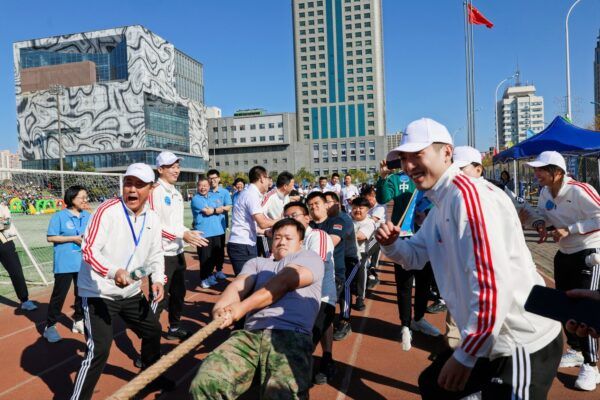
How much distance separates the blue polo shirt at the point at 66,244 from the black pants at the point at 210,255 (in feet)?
8.36

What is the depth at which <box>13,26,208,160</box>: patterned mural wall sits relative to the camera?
81.3 m

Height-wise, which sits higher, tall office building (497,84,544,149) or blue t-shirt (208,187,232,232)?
tall office building (497,84,544,149)

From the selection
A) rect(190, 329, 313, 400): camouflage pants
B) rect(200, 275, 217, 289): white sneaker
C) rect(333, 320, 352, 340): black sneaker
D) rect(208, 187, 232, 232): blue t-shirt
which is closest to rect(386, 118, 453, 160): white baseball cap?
rect(190, 329, 313, 400): camouflage pants

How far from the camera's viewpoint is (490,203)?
1.85 meters

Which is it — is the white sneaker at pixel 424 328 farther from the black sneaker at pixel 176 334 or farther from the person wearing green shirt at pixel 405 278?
the black sneaker at pixel 176 334

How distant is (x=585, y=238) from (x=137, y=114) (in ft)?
277

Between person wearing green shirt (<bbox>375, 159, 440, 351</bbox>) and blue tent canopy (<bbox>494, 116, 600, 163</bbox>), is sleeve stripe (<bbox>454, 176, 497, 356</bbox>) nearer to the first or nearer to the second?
person wearing green shirt (<bbox>375, 159, 440, 351</bbox>)

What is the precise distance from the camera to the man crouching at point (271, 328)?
8.93 ft

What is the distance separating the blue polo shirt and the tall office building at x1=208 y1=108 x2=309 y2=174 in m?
107

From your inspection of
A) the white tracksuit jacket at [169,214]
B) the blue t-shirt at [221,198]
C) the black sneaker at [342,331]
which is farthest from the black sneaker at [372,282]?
the white tracksuit jacket at [169,214]

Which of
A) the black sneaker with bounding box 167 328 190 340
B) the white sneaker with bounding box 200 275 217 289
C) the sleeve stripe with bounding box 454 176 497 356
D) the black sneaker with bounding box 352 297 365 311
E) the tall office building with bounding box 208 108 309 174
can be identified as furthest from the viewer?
the tall office building with bounding box 208 108 309 174

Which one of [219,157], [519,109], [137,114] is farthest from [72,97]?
[519,109]

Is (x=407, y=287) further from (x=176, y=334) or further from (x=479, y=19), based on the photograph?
(x=479, y=19)

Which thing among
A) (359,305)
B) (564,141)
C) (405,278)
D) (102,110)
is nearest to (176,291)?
(359,305)
